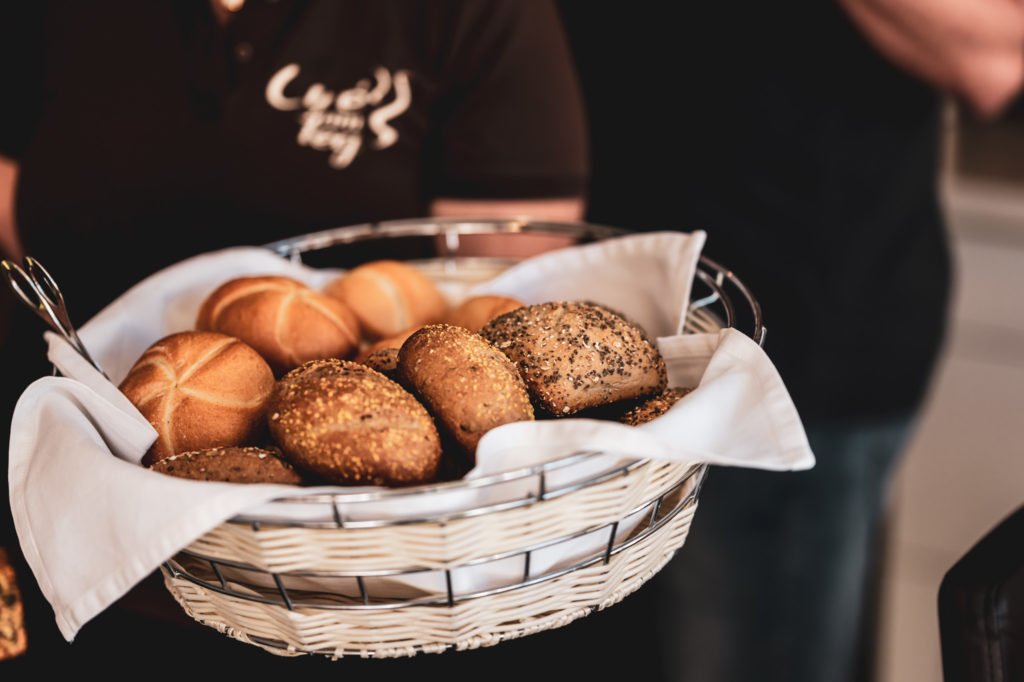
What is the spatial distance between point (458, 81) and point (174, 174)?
0.35m

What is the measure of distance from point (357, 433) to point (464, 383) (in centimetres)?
7

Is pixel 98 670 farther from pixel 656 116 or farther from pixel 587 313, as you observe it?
pixel 656 116

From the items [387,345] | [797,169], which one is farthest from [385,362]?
[797,169]

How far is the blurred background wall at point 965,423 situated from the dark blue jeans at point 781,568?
15 cm

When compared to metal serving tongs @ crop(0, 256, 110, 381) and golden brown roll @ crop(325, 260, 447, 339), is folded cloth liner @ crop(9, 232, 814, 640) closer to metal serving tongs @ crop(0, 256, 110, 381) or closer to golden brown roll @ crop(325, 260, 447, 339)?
metal serving tongs @ crop(0, 256, 110, 381)

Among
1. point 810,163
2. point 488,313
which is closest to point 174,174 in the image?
point 488,313

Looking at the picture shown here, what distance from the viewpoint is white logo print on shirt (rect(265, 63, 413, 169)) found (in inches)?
38.9

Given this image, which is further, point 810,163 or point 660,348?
point 810,163

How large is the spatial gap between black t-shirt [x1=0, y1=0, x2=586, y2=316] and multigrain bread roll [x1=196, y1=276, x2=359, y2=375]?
0.37 m

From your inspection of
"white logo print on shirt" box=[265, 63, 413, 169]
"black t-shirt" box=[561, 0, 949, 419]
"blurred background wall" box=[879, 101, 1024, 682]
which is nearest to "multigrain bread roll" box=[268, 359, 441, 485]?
"white logo print on shirt" box=[265, 63, 413, 169]

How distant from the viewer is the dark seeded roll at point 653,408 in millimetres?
548

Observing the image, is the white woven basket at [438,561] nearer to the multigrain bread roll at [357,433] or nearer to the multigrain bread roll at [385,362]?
the multigrain bread roll at [357,433]

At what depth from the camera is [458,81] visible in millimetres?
1042

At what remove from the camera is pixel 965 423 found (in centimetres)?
169
